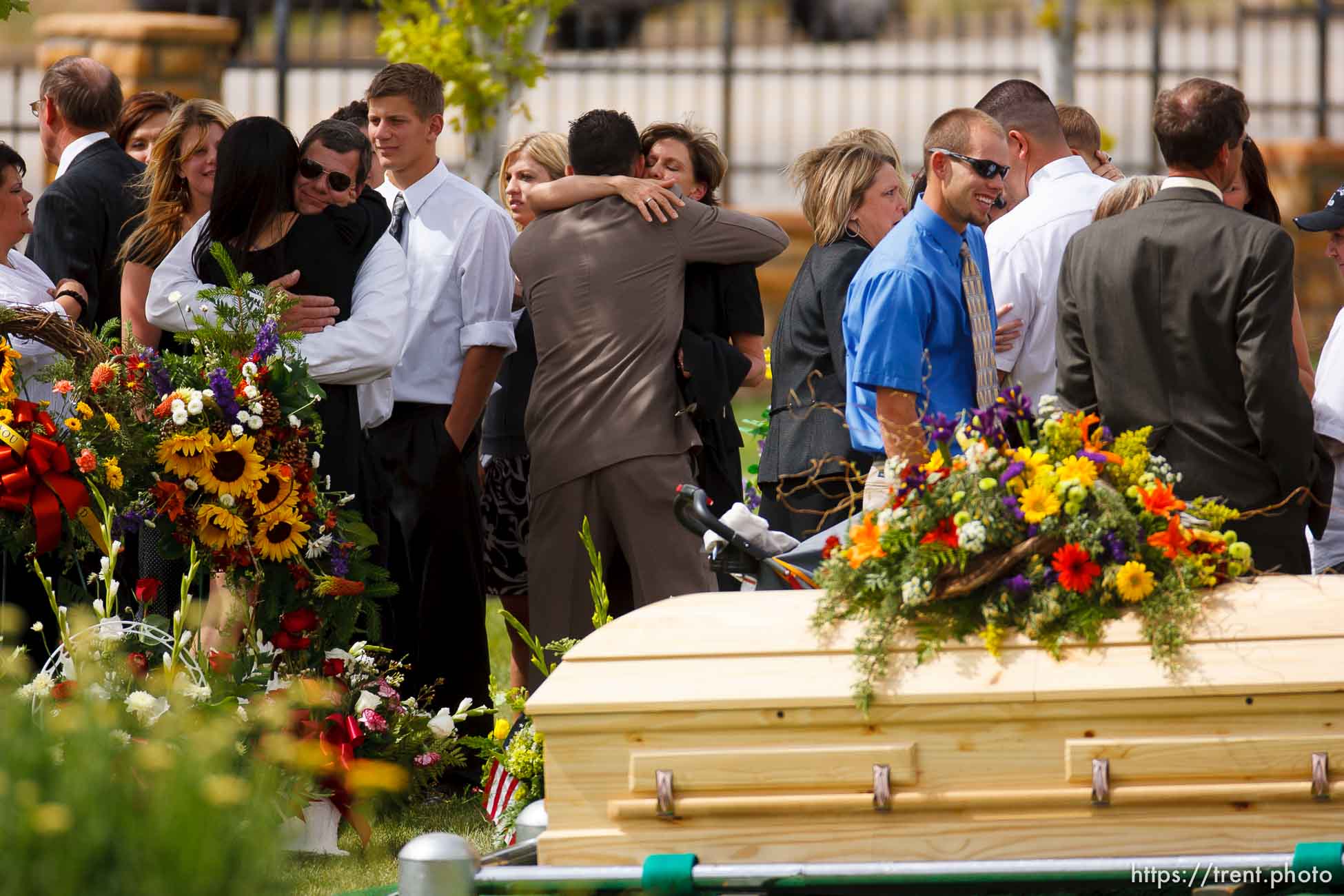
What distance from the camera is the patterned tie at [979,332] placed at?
4.86m

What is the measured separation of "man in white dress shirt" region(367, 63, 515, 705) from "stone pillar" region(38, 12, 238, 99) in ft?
32.1

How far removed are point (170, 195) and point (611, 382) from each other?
1684 mm

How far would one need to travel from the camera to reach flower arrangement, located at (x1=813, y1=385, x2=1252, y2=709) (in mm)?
3613

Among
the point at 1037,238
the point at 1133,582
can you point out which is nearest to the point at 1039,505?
the point at 1133,582

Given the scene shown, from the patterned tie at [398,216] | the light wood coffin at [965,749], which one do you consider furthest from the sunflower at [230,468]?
the light wood coffin at [965,749]

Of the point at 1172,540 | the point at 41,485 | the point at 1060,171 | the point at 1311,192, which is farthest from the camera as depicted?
the point at 1311,192

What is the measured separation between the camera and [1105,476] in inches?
153

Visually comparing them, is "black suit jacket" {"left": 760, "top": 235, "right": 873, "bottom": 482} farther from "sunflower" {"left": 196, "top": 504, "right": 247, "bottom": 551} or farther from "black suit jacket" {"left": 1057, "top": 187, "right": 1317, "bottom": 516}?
"sunflower" {"left": 196, "top": 504, "right": 247, "bottom": 551}

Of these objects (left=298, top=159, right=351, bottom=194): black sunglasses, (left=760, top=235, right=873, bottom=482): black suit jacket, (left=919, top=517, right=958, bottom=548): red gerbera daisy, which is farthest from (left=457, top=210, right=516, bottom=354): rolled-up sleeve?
(left=919, top=517, right=958, bottom=548): red gerbera daisy

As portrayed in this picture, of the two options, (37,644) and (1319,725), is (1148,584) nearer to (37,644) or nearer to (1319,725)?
(1319,725)

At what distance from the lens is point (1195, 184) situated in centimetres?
477

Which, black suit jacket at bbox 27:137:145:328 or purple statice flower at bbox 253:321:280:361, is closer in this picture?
purple statice flower at bbox 253:321:280:361

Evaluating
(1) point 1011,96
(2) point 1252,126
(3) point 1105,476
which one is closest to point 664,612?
(3) point 1105,476

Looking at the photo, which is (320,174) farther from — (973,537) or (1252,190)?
(1252,190)
